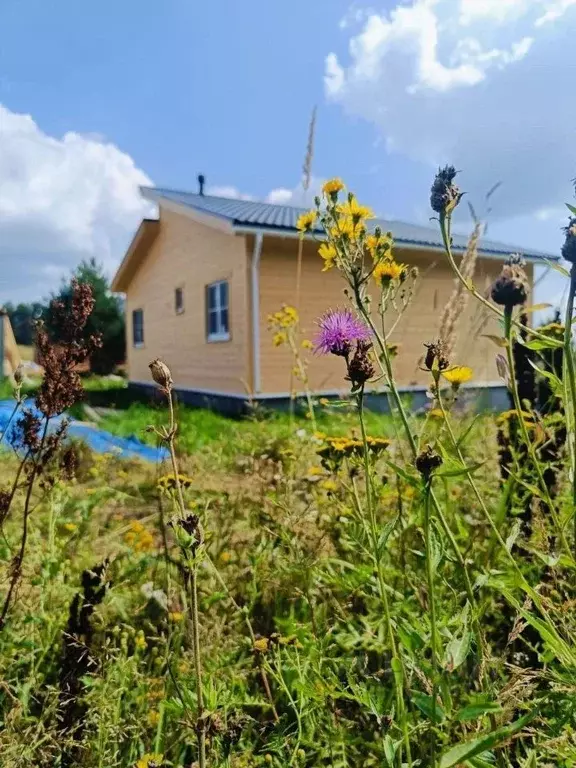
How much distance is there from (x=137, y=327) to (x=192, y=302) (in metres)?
4.61

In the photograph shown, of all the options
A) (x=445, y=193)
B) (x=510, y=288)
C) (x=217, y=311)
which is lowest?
(x=510, y=288)

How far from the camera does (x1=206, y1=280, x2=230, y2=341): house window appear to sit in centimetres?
924

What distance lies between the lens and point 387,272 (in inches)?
44.1

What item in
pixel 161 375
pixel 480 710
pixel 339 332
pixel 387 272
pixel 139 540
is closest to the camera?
pixel 480 710

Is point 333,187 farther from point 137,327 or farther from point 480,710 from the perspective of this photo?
point 137,327

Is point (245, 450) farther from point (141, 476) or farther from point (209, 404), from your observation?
point (209, 404)

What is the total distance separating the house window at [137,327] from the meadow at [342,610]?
12648 mm

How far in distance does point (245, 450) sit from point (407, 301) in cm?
268

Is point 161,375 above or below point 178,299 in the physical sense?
below

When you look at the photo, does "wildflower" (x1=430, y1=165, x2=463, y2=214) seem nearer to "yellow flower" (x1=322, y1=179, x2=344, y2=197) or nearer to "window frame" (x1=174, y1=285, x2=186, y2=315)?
"yellow flower" (x1=322, y1=179, x2=344, y2=197)

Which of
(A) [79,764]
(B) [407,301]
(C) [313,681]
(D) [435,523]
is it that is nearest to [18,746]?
(A) [79,764]

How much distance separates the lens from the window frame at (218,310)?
901cm

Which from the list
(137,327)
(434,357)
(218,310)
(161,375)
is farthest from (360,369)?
(137,327)

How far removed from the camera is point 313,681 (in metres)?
1.06
